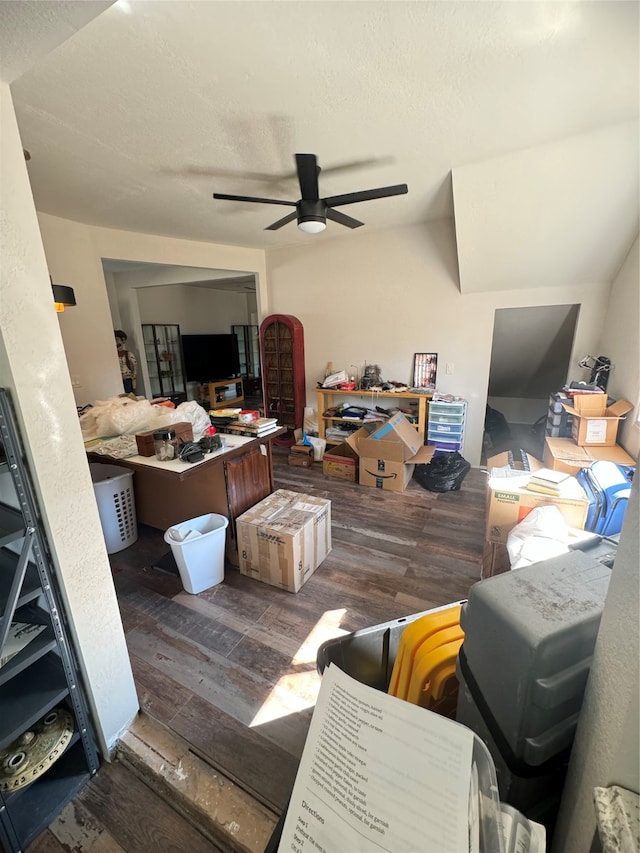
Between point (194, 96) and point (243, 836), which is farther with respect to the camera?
point (194, 96)

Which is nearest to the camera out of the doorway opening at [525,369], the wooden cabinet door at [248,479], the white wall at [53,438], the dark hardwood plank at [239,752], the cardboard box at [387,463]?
the white wall at [53,438]

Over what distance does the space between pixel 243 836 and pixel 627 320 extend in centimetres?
361

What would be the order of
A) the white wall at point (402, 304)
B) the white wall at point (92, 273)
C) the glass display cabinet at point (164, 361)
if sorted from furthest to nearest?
1. the glass display cabinet at point (164, 361)
2. the white wall at point (402, 304)
3. the white wall at point (92, 273)

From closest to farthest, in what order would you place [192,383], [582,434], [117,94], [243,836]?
[243,836], [117,94], [582,434], [192,383]

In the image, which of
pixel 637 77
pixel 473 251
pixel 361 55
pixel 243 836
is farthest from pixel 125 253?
pixel 243 836

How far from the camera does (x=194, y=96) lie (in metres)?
1.59

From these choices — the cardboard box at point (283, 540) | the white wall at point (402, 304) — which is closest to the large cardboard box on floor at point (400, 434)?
the white wall at point (402, 304)

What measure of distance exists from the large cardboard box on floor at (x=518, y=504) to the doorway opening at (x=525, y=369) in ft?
6.68

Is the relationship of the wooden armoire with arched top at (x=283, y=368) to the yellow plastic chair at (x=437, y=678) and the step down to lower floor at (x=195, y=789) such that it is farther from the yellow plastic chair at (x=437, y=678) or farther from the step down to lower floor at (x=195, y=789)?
the yellow plastic chair at (x=437, y=678)

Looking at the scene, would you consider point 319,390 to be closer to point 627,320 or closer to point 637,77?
point 627,320

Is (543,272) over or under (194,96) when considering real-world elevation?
under

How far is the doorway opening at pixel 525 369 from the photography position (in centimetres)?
364

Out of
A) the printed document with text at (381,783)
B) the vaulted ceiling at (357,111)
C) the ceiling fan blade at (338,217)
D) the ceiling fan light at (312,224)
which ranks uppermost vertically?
the vaulted ceiling at (357,111)

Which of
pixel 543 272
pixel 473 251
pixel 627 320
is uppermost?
pixel 473 251
